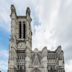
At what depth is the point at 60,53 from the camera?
2031 inches

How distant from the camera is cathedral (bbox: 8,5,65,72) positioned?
165ft

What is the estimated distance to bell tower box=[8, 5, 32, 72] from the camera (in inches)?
1980

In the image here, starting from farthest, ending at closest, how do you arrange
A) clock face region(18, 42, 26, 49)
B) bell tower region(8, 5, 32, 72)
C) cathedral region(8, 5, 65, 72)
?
1. clock face region(18, 42, 26, 49)
2. bell tower region(8, 5, 32, 72)
3. cathedral region(8, 5, 65, 72)

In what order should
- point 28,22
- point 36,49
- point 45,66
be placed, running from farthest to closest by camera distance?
point 28,22 < point 36,49 < point 45,66

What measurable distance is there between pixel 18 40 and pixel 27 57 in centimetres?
690

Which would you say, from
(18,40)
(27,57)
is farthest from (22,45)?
(27,57)

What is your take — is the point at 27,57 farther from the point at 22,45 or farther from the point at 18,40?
the point at 18,40

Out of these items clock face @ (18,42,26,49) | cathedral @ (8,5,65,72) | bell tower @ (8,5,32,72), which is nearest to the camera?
cathedral @ (8,5,65,72)

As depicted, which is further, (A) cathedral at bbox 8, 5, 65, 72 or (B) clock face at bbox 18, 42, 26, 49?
(B) clock face at bbox 18, 42, 26, 49

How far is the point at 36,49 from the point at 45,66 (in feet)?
19.1

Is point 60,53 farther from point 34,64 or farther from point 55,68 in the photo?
point 34,64

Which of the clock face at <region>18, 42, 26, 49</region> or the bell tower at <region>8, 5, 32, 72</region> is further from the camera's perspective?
the clock face at <region>18, 42, 26, 49</region>

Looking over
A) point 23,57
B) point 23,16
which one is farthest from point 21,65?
point 23,16

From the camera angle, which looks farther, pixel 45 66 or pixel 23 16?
pixel 23 16
